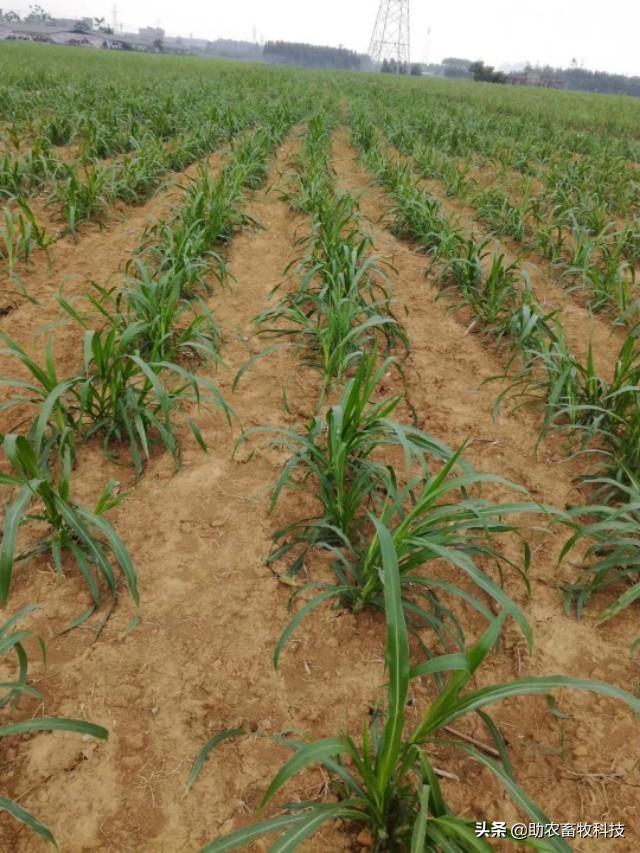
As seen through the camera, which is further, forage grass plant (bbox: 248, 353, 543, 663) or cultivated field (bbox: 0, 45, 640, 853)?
forage grass plant (bbox: 248, 353, 543, 663)

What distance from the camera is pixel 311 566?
1542mm

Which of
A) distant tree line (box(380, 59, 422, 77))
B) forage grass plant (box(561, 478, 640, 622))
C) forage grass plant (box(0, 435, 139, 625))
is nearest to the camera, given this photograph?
forage grass plant (box(0, 435, 139, 625))

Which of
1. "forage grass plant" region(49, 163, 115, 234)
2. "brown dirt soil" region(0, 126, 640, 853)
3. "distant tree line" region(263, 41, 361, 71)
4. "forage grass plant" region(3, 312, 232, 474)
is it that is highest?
"distant tree line" region(263, 41, 361, 71)

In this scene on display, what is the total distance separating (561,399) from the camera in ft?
7.45

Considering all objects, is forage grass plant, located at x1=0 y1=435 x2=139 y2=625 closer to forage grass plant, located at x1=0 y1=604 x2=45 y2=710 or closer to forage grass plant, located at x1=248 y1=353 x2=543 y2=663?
forage grass plant, located at x1=0 y1=604 x2=45 y2=710

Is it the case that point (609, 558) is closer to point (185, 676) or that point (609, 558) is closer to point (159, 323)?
point (185, 676)

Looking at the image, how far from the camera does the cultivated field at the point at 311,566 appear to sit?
989 millimetres

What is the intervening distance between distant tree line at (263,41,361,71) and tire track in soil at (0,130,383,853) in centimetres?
9452

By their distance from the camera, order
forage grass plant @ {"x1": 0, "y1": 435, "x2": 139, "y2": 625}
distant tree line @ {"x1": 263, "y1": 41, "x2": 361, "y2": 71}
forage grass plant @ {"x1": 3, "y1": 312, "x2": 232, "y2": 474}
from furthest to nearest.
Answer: distant tree line @ {"x1": 263, "y1": 41, "x2": 361, "y2": 71} < forage grass plant @ {"x1": 3, "y1": 312, "x2": 232, "y2": 474} < forage grass plant @ {"x1": 0, "y1": 435, "x2": 139, "y2": 625}

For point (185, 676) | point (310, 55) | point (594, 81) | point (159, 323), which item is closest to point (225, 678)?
point (185, 676)

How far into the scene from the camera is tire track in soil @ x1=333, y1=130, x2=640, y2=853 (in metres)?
1.07

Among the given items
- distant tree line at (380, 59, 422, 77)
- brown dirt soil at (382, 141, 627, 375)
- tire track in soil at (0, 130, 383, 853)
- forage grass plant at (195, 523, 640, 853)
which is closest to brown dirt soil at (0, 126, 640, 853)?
tire track in soil at (0, 130, 383, 853)

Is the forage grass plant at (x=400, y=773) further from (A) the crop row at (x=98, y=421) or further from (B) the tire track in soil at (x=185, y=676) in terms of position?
(A) the crop row at (x=98, y=421)

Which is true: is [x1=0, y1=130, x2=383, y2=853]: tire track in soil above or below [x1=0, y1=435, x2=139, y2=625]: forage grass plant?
below
